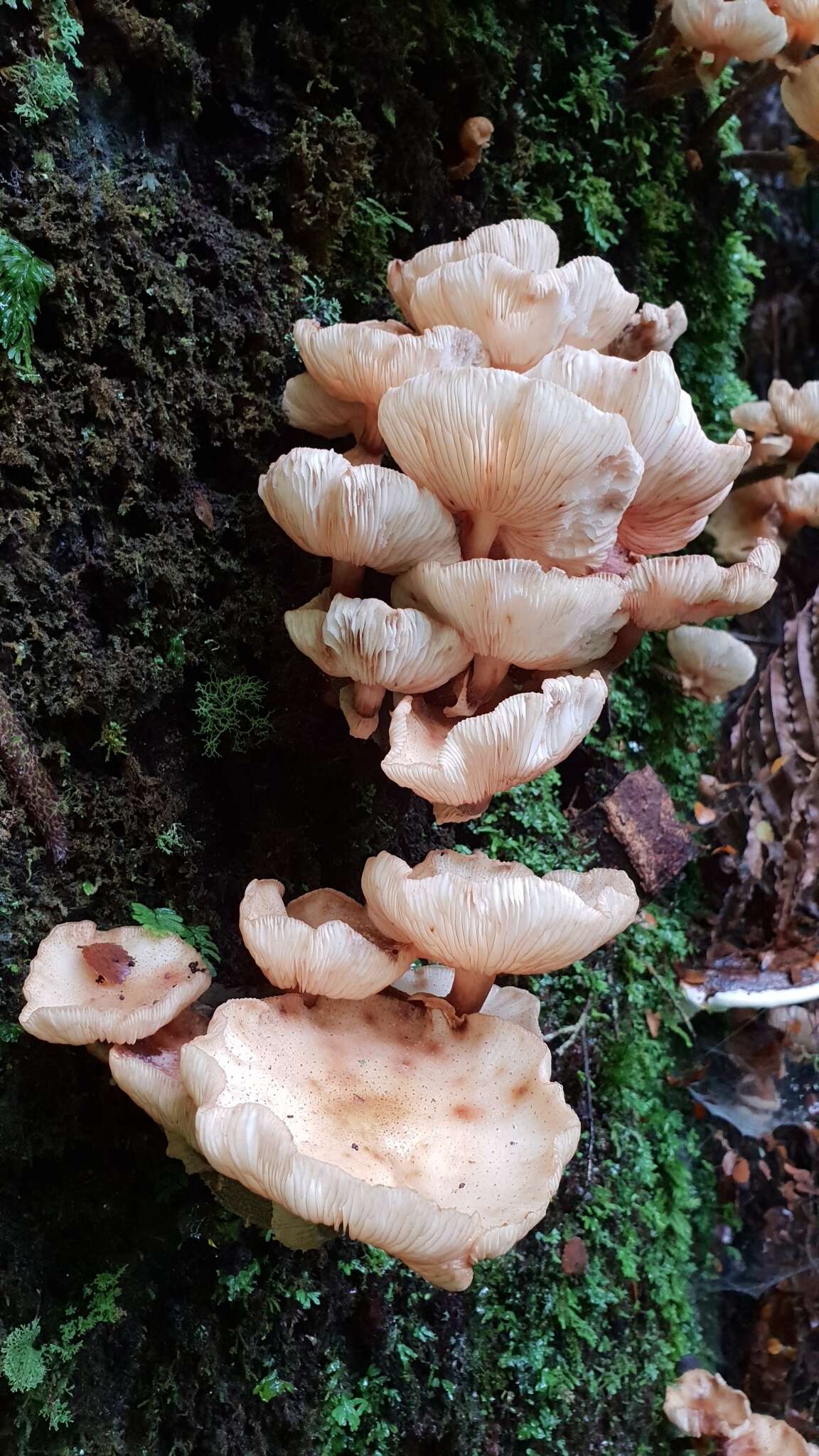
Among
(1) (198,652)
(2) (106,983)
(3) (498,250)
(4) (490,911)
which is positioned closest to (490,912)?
(4) (490,911)

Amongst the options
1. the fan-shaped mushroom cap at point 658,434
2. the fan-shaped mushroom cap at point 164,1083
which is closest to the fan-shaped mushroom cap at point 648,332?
the fan-shaped mushroom cap at point 658,434

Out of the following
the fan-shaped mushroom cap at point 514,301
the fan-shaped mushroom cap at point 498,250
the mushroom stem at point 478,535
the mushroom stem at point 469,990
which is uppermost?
the fan-shaped mushroom cap at point 498,250

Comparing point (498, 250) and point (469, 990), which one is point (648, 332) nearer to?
point (498, 250)

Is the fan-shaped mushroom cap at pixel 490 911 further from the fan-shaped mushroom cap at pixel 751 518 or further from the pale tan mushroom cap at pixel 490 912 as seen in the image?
the fan-shaped mushroom cap at pixel 751 518

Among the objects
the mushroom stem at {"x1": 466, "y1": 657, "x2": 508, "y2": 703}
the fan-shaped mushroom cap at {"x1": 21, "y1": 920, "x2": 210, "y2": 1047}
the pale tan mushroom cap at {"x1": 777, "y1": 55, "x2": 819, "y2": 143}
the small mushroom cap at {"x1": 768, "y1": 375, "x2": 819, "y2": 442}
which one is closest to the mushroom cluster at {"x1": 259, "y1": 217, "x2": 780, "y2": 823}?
the mushroom stem at {"x1": 466, "y1": 657, "x2": 508, "y2": 703}

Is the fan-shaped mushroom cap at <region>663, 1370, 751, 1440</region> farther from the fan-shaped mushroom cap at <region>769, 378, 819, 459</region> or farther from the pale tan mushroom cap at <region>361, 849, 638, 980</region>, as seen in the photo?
the fan-shaped mushroom cap at <region>769, 378, 819, 459</region>

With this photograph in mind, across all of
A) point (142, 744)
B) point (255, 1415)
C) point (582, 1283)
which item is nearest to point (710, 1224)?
point (582, 1283)
